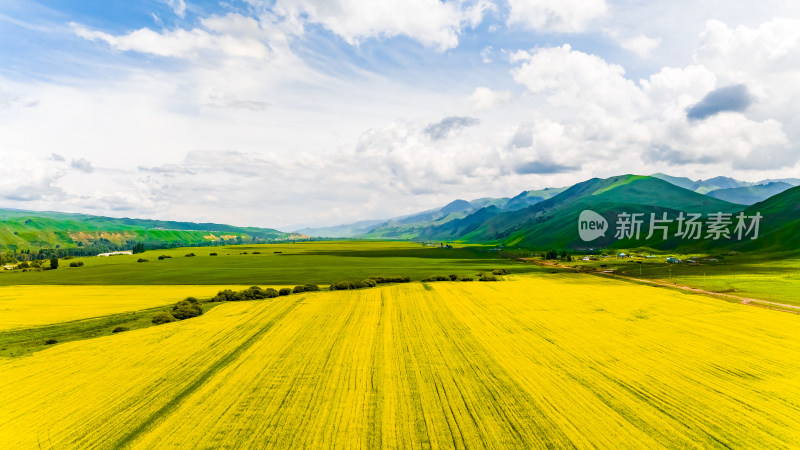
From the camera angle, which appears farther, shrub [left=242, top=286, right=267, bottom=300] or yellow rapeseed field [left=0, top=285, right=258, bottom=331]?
shrub [left=242, top=286, right=267, bottom=300]

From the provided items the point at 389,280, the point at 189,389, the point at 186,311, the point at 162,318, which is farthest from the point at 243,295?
the point at 189,389

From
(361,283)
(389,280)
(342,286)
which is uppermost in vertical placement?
(361,283)

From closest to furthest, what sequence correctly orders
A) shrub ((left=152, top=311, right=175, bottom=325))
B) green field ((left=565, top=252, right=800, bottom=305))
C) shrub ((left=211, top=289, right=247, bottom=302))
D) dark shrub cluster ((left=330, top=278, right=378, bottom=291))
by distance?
shrub ((left=152, top=311, right=175, bottom=325)), green field ((left=565, top=252, right=800, bottom=305)), shrub ((left=211, top=289, right=247, bottom=302)), dark shrub cluster ((left=330, top=278, right=378, bottom=291))

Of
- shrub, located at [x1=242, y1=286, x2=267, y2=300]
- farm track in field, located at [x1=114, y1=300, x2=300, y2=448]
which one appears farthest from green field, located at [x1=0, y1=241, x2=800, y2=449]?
shrub, located at [x1=242, y1=286, x2=267, y2=300]

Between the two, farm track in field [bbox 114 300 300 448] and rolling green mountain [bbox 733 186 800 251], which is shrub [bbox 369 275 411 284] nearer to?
farm track in field [bbox 114 300 300 448]

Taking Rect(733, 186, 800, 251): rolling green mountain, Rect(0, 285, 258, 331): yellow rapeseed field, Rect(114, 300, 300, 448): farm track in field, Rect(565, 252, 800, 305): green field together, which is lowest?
Rect(0, 285, 258, 331): yellow rapeseed field

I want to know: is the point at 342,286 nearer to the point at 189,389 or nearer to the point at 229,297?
the point at 229,297
